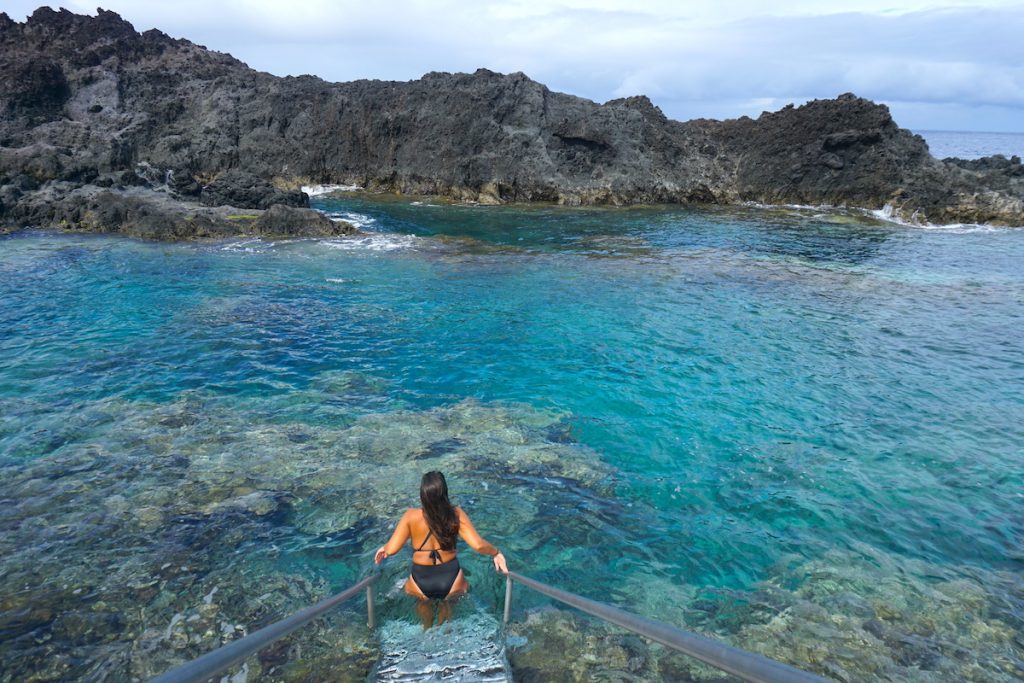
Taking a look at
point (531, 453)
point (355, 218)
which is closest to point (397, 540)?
point (531, 453)

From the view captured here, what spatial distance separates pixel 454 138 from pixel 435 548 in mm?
45834

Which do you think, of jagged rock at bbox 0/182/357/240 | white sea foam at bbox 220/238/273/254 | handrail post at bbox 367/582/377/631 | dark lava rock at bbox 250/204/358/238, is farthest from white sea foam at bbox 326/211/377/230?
handrail post at bbox 367/582/377/631

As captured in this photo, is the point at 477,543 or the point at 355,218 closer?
the point at 477,543

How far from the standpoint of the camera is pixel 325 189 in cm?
5009

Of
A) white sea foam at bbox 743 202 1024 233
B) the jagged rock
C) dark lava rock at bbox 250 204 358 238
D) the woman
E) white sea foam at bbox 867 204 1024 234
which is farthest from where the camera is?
white sea foam at bbox 743 202 1024 233

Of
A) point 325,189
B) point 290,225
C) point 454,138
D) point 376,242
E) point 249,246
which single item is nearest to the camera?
point 249,246

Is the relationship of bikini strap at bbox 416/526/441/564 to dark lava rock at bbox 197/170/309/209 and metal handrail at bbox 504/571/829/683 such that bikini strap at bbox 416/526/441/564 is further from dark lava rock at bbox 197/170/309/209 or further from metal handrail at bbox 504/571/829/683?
dark lava rock at bbox 197/170/309/209

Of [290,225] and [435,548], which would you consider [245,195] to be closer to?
[290,225]

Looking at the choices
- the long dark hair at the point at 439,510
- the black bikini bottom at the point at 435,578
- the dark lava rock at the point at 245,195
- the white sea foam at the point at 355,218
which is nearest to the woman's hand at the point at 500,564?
the long dark hair at the point at 439,510

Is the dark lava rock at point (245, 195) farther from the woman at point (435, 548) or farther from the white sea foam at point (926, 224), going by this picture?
the white sea foam at point (926, 224)

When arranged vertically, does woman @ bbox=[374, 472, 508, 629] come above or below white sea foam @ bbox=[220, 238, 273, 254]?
below

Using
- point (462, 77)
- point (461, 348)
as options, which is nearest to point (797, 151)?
point (462, 77)

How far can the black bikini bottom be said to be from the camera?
670 cm

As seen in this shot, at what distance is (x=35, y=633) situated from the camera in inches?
259
